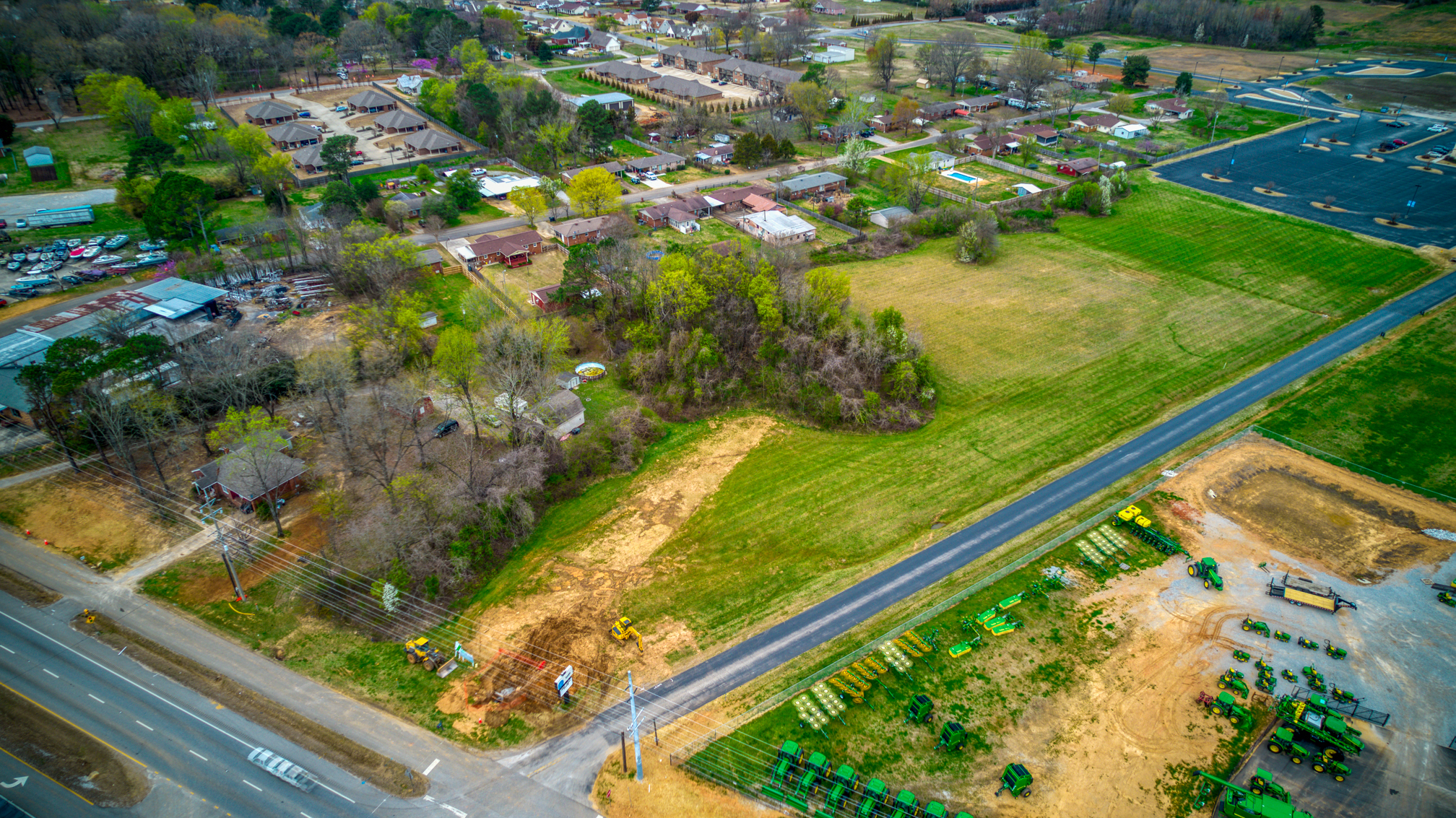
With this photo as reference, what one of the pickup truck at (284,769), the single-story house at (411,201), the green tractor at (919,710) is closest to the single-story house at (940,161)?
the single-story house at (411,201)

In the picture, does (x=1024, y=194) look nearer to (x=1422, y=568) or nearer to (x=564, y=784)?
(x=1422, y=568)

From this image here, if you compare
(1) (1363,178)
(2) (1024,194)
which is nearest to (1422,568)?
(2) (1024,194)

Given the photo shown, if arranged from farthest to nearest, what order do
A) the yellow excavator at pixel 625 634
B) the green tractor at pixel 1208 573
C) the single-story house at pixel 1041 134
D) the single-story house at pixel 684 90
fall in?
the single-story house at pixel 684 90 < the single-story house at pixel 1041 134 < the green tractor at pixel 1208 573 < the yellow excavator at pixel 625 634

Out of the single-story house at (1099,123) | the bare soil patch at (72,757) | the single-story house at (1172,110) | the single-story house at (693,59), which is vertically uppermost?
the single-story house at (693,59)

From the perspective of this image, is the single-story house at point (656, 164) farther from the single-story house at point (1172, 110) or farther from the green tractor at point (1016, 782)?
the green tractor at point (1016, 782)

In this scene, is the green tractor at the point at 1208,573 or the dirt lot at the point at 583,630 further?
the green tractor at the point at 1208,573

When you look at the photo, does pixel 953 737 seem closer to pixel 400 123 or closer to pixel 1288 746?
pixel 1288 746
